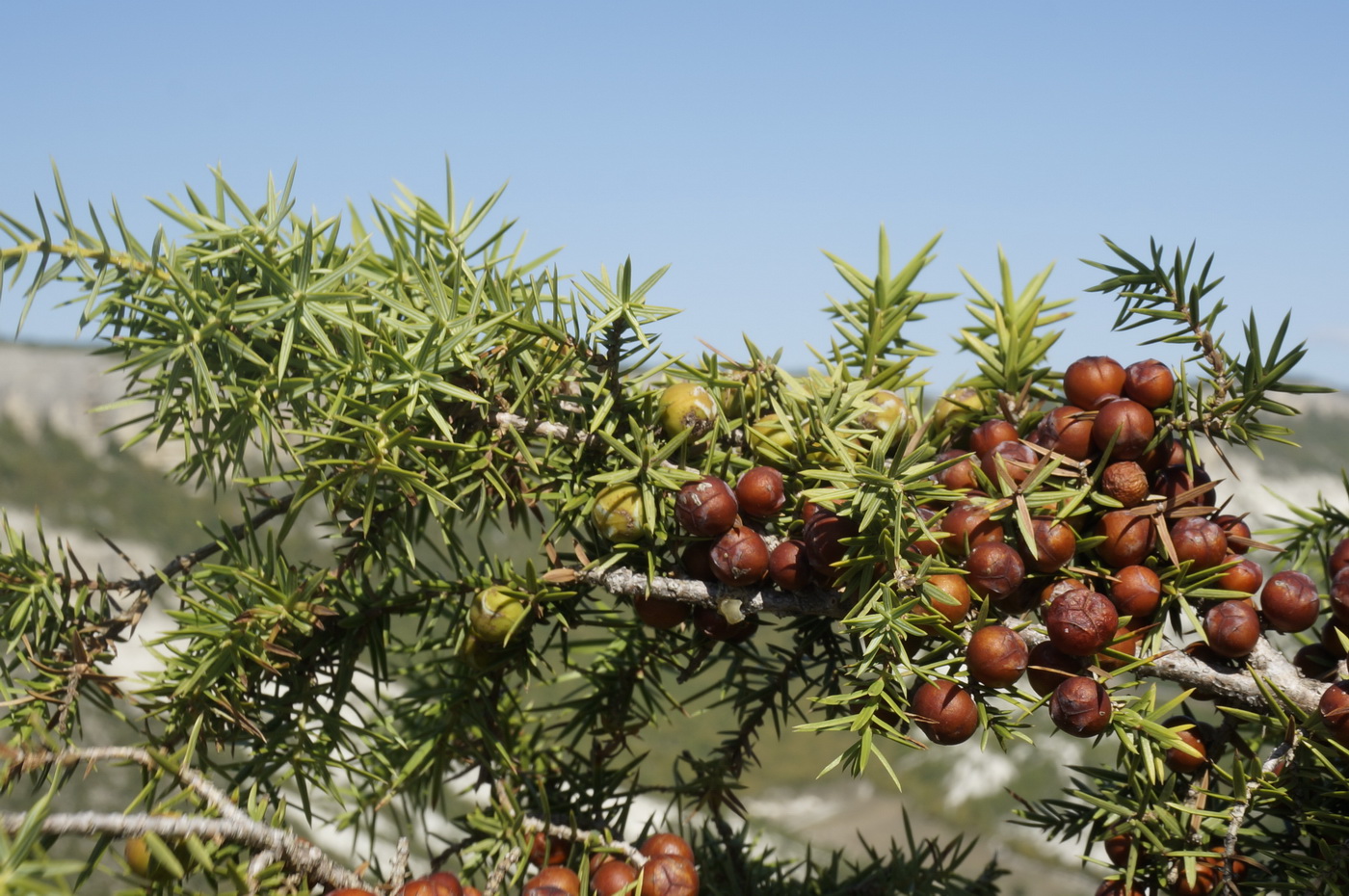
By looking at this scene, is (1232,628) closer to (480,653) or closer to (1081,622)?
(1081,622)

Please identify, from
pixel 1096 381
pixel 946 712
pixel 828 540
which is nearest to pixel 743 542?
pixel 828 540

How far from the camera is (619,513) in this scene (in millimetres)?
1315

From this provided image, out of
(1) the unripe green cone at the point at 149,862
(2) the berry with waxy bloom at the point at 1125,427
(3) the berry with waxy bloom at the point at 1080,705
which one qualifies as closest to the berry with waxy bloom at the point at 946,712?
(3) the berry with waxy bloom at the point at 1080,705

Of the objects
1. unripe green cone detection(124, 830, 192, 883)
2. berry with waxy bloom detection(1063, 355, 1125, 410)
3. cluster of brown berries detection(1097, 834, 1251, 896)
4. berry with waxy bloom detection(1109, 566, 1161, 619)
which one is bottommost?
unripe green cone detection(124, 830, 192, 883)

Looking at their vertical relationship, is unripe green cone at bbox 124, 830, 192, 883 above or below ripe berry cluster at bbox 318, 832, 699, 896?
below

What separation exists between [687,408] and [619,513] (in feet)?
0.64

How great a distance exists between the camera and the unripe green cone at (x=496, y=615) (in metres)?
1.37

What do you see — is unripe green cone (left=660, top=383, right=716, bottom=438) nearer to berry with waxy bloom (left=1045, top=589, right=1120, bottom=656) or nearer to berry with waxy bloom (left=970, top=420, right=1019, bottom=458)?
berry with waxy bloom (left=970, top=420, right=1019, bottom=458)

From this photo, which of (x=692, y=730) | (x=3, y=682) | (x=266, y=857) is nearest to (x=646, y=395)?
(x=266, y=857)

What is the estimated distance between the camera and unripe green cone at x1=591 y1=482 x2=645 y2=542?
4.32ft

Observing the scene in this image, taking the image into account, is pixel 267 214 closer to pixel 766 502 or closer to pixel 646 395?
pixel 646 395

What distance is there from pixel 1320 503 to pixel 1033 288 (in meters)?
0.70

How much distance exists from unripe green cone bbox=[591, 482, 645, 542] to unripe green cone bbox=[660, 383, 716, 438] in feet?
0.42

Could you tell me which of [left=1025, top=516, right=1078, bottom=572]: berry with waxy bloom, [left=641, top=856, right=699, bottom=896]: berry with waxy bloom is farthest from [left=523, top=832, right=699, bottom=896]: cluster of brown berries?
[left=1025, top=516, right=1078, bottom=572]: berry with waxy bloom
